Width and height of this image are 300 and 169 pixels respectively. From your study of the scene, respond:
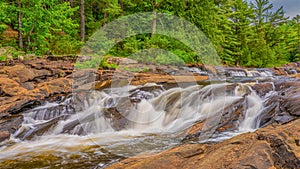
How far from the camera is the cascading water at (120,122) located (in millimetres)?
4613

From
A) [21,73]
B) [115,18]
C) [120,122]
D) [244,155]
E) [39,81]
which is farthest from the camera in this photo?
[115,18]

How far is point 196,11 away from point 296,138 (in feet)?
53.4

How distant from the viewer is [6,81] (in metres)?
7.56

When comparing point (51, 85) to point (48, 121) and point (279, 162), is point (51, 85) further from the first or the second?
point (279, 162)

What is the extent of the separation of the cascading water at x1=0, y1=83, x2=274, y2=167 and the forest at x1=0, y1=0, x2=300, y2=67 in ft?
19.0

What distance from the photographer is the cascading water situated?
182 inches

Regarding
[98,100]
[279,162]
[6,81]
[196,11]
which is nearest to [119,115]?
[98,100]

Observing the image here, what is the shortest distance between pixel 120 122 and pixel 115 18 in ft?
48.6

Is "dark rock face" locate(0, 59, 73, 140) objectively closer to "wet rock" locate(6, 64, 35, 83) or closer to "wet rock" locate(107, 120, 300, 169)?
"wet rock" locate(6, 64, 35, 83)

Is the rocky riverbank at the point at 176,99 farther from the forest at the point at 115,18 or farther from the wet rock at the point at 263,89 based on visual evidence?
the forest at the point at 115,18

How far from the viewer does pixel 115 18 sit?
19219 millimetres

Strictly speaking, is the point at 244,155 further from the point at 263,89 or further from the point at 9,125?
the point at 9,125

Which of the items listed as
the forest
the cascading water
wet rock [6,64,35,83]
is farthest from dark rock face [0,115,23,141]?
the forest

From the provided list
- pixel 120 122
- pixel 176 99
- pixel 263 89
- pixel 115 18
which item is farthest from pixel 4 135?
pixel 115 18
